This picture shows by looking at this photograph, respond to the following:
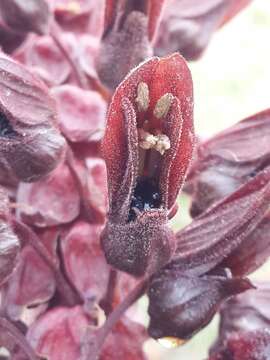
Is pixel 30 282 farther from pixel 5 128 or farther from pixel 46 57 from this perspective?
pixel 46 57

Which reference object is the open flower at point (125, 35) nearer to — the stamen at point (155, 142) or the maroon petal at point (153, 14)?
the maroon petal at point (153, 14)

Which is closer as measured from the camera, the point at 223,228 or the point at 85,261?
the point at 223,228

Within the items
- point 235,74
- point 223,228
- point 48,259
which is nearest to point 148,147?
point 223,228

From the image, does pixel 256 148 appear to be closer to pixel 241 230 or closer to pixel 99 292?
pixel 241 230

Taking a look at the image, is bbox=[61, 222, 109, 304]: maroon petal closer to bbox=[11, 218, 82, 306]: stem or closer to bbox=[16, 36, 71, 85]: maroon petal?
bbox=[11, 218, 82, 306]: stem

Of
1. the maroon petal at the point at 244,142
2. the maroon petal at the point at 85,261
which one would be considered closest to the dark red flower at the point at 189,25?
the maroon petal at the point at 244,142

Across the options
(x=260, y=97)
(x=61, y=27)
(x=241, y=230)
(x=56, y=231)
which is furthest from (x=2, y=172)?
(x=260, y=97)

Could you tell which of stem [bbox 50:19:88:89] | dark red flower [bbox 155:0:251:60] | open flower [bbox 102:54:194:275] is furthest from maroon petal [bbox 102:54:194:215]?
dark red flower [bbox 155:0:251:60]

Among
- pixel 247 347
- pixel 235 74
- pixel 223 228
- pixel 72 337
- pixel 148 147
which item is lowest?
pixel 235 74
